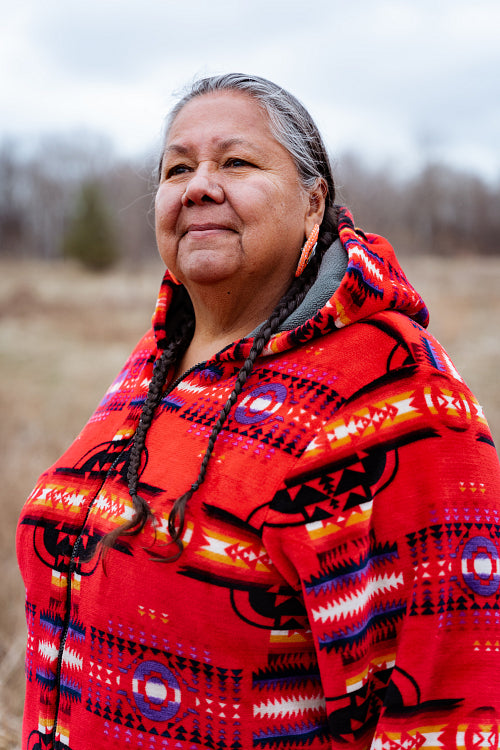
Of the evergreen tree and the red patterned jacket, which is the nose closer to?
the red patterned jacket

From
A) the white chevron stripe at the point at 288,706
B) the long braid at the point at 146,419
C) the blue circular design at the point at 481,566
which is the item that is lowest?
the white chevron stripe at the point at 288,706

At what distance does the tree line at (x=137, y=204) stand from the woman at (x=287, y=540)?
3386cm

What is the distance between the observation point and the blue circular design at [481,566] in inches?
47.3

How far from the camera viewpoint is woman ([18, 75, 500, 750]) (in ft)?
3.90

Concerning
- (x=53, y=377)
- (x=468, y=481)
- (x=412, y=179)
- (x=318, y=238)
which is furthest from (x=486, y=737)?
(x=412, y=179)

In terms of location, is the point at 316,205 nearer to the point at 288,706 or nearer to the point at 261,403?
the point at 261,403

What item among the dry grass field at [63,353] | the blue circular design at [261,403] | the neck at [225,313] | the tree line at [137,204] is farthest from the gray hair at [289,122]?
the tree line at [137,204]

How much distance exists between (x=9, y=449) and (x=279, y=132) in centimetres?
611

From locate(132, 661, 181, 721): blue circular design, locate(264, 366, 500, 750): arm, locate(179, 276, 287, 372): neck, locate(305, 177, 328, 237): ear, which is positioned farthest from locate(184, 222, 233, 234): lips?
locate(132, 661, 181, 721): blue circular design

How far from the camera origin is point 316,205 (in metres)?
1.66

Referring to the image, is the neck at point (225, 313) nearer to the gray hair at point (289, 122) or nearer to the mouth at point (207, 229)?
the mouth at point (207, 229)

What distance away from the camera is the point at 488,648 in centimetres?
119

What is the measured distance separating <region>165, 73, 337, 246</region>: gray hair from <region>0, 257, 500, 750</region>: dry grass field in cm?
276

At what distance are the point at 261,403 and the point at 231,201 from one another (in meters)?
0.51
